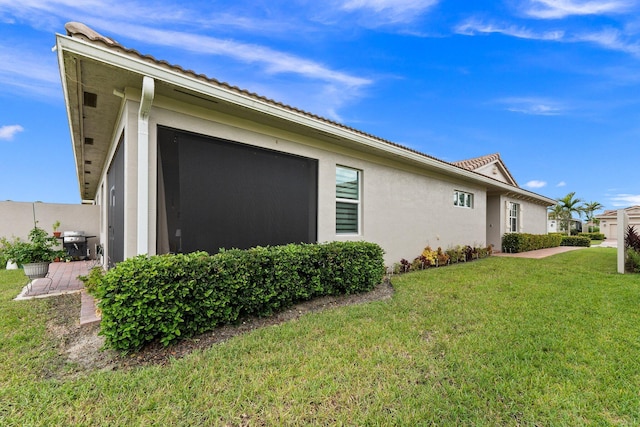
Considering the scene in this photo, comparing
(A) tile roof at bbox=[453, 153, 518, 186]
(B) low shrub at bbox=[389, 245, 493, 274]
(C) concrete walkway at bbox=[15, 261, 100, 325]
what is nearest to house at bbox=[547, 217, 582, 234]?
(A) tile roof at bbox=[453, 153, 518, 186]

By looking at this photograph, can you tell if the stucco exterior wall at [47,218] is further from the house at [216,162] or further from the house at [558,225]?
the house at [558,225]

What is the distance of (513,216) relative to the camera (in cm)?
1536

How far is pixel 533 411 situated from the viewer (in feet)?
7.43

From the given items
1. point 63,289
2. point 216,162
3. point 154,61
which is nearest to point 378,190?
point 216,162

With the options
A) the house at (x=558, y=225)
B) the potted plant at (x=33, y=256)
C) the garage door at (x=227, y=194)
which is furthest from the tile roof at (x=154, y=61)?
the house at (x=558, y=225)

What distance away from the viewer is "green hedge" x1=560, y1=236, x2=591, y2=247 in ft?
64.4

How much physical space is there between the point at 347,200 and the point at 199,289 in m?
4.48

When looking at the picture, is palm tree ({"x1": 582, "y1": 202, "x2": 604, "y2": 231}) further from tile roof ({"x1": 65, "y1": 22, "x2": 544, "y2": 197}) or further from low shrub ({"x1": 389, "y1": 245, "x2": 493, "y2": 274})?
tile roof ({"x1": 65, "y1": 22, "x2": 544, "y2": 197})

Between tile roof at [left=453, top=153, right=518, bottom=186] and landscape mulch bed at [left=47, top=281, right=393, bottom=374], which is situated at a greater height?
tile roof at [left=453, top=153, right=518, bottom=186]

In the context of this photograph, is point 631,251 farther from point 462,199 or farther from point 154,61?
point 154,61

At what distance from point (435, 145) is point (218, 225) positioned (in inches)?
654

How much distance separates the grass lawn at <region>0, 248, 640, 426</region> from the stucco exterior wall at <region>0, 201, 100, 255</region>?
9.32 metres

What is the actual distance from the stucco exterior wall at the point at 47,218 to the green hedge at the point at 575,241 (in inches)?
1131

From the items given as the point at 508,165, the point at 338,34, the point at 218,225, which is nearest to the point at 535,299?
the point at 218,225
